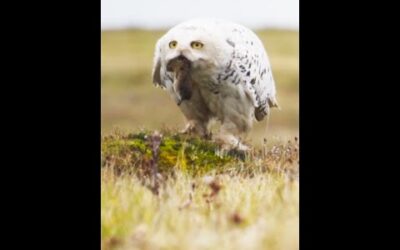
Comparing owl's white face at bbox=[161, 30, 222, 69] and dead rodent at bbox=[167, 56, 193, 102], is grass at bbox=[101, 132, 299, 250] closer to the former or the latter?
dead rodent at bbox=[167, 56, 193, 102]

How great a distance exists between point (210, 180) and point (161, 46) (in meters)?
0.59

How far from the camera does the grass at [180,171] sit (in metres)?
3.84

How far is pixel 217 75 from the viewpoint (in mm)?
3912

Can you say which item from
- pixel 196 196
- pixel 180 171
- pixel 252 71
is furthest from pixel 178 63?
pixel 196 196

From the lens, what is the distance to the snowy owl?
12.8 feet

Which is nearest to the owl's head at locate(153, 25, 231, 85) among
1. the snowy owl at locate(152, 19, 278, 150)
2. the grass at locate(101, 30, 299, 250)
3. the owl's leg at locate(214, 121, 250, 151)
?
the snowy owl at locate(152, 19, 278, 150)

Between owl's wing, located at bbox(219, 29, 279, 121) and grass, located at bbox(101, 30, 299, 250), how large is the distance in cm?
4

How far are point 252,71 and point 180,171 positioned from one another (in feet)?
1.68

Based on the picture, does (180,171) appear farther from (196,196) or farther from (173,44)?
(173,44)

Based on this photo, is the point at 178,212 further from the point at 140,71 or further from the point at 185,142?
the point at 140,71

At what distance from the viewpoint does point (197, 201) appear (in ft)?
12.7

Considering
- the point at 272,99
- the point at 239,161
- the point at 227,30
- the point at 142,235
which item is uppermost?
→ the point at 227,30
